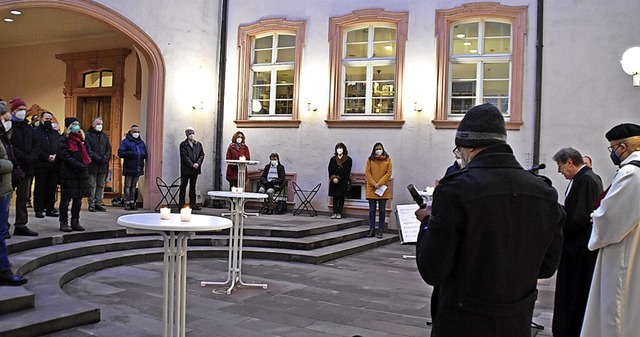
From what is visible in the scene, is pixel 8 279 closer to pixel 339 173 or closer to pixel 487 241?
pixel 487 241

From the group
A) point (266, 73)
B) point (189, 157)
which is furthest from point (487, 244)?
point (266, 73)

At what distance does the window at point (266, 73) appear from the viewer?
13.6 m

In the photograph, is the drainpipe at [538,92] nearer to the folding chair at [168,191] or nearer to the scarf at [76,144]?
the folding chair at [168,191]

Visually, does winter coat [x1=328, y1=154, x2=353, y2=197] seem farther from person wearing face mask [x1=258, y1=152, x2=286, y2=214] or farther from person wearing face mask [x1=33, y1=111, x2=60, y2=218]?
person wearing face mask [x1=33, y1=111, x2=60, y2=218]

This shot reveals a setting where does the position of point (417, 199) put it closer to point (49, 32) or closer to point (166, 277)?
point (166, 277)

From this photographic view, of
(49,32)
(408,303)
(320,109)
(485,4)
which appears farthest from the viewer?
(49,32)

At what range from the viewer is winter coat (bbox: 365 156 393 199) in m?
11.0

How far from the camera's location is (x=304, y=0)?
13.3 metres

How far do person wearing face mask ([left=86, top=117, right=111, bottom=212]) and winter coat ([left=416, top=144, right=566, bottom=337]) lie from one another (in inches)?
362

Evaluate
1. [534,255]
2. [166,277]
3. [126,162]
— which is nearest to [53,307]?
[166,277]

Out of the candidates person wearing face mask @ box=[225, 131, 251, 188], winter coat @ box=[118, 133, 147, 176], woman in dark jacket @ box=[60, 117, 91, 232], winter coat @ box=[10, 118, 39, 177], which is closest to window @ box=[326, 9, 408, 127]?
person wearing face mask @ box=[225, 131, 251, 188]

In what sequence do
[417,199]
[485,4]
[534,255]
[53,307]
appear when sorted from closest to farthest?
[534,255] < [417,199] < [53,307] < [485,4]

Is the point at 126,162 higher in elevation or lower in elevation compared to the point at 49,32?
lower

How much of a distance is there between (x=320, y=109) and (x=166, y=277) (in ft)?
30.5
